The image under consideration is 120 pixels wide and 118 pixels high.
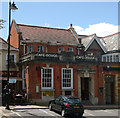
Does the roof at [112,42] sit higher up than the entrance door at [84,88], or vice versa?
the roof at [112,42]

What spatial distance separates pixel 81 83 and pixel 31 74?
7.97m

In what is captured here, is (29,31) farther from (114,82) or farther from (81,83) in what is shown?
(114,82)

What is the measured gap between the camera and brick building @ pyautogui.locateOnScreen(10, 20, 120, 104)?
2656cm

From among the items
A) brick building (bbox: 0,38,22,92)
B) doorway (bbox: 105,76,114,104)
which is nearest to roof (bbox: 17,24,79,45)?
brick building (bbox: 0,38,22,92)

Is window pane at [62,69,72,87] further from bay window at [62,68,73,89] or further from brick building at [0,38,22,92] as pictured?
brick building at [0,38,22,92]

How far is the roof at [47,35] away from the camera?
33500mm

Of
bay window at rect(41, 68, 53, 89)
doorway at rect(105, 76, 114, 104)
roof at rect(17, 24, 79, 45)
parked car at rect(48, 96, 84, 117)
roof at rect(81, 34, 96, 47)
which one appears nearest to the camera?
parked car at rect(48, 96, 84, 117)

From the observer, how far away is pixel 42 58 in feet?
87.5

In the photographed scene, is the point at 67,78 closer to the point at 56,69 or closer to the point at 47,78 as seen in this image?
the point at 56,69

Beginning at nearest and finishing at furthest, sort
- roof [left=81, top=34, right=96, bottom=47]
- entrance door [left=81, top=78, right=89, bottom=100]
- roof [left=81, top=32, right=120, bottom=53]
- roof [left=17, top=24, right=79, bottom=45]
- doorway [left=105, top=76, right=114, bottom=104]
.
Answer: entrance door [left=81, top=78, right=89, bottom=100]
doorway [left=105, top=76, right=114, bottom=104]
roof [left=17, top=24, right=79, bottom=45]
roof [left=81, top=32, right=120, bottom=53]
roof [left=81, top=34, right=96, bottom=47]

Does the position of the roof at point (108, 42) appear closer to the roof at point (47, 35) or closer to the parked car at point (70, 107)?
the roof at point (47, 35)

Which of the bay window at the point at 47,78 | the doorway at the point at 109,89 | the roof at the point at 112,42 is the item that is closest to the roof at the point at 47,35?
the roof at the point at 112,42

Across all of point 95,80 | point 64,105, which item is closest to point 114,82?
point 95,80

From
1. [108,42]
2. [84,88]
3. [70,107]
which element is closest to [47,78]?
[84,88]
